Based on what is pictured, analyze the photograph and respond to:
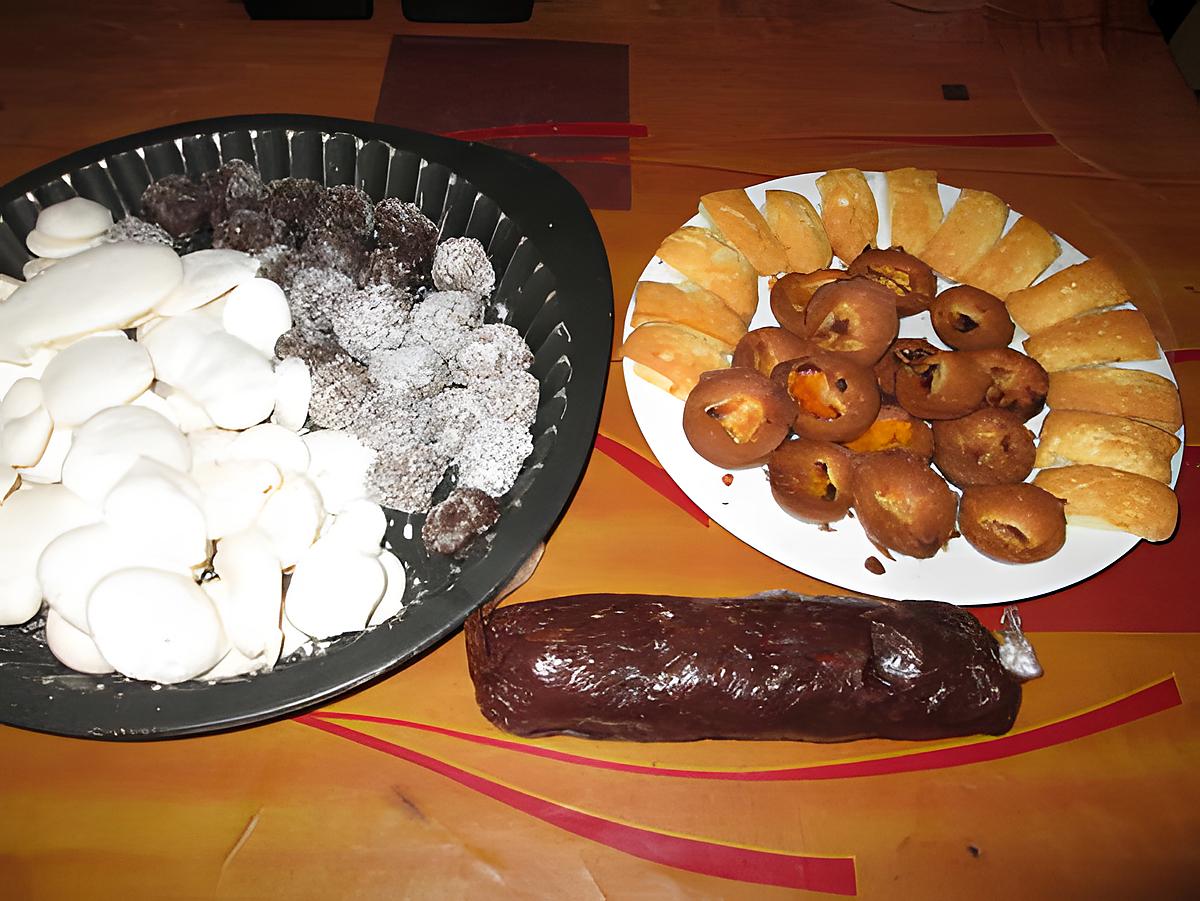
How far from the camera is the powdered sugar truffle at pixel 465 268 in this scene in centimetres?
109

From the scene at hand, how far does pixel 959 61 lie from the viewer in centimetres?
172

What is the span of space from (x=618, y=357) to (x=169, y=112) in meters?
1.00

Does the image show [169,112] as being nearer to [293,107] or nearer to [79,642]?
[293,107]

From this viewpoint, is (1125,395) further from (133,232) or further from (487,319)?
(133,232)

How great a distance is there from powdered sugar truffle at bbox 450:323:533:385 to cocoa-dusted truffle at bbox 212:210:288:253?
30 cm

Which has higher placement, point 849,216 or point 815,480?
point 849,216

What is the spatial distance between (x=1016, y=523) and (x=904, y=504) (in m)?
0.14

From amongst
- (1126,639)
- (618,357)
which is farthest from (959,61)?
(1126,639)

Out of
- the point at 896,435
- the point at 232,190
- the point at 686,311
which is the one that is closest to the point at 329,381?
the point at 232,190

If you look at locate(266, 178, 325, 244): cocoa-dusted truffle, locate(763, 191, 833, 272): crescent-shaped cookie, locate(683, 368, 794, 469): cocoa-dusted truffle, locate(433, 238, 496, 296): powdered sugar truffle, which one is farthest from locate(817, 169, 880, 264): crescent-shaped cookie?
locate(266, 178, 325, 244): cocoa-dusted truffle

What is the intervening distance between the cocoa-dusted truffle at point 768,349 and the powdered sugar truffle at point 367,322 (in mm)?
455

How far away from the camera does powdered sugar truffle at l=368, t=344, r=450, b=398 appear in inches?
40.2

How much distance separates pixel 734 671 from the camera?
2.88ft

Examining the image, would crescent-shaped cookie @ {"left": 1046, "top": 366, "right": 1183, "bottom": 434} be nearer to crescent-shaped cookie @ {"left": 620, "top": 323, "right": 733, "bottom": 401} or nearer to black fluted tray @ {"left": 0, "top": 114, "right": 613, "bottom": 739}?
crescent-shaped cookie @ {"left": 620, "top": 323, "right": 733, "bottom": 401}
